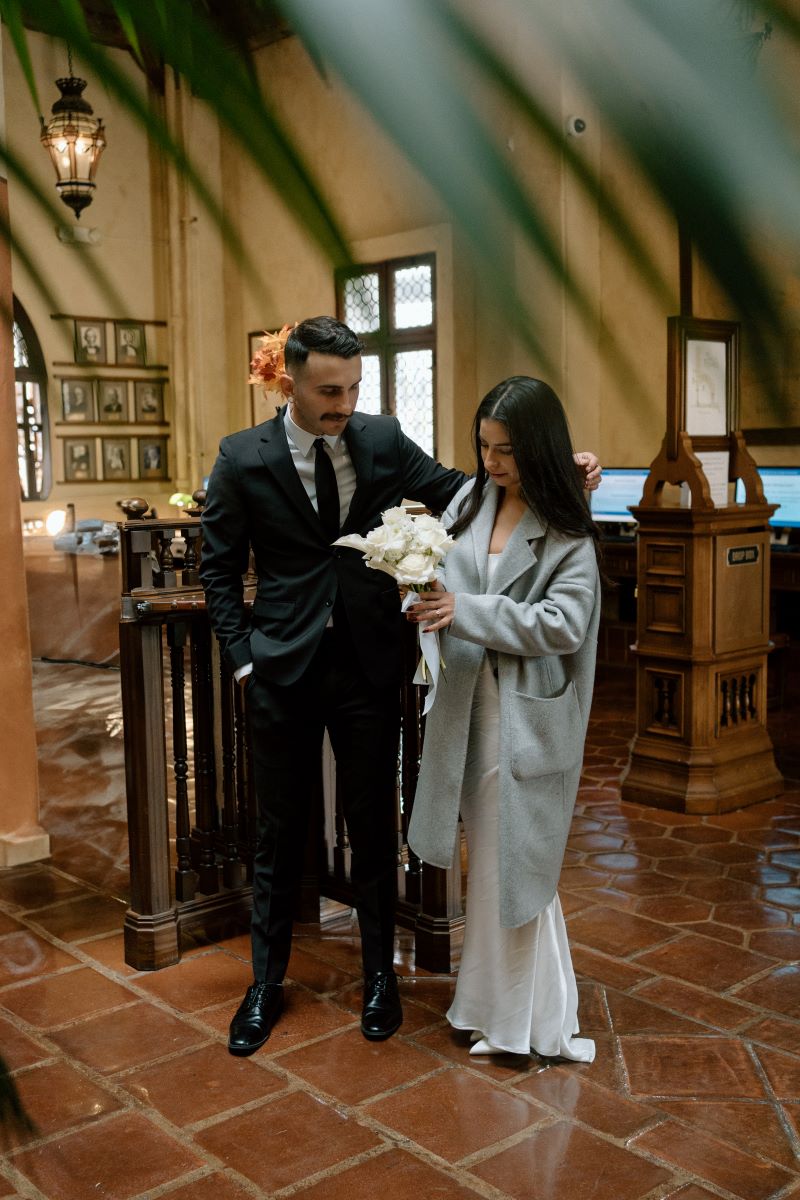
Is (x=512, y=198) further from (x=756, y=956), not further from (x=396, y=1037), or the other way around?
(x=756, y=956)

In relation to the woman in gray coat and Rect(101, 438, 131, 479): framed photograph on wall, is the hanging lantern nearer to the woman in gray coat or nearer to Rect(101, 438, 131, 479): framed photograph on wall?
the woman in gray coat

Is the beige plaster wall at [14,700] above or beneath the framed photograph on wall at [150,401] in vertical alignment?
beneath

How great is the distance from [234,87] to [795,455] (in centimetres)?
813

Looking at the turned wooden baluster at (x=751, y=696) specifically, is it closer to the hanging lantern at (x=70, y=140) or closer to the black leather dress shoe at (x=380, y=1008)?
the black leather dress shoe at (x=380, y=1008)

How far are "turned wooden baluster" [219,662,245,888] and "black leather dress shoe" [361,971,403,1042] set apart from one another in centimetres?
80

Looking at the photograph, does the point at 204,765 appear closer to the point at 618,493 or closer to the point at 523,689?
the point at 523,689

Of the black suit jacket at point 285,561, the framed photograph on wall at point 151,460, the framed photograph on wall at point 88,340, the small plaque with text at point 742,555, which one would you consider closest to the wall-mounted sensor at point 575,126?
the framed photograph on wall at point 88,340

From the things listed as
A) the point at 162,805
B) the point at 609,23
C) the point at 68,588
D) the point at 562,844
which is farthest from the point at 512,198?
the point at 68,588

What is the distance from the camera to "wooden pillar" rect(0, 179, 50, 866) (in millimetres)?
4375

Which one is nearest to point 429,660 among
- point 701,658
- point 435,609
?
point 435,609

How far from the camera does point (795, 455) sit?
7.92m

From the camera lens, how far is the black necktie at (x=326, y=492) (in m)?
2.96

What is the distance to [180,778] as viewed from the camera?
142 inches

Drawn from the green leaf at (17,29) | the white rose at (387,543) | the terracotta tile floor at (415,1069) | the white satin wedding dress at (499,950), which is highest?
the green leaf at (17,29)
